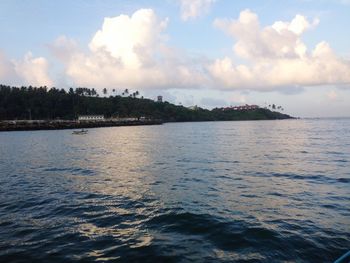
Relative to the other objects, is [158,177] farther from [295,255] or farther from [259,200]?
[295,255]

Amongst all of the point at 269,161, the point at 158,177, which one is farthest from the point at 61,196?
the point at 269,161

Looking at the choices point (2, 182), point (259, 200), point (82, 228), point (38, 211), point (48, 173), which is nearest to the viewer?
point (82, 228)

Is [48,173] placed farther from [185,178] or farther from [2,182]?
[185,178]

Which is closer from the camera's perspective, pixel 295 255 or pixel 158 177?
pixel 295 255

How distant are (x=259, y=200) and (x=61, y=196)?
11.7 metres

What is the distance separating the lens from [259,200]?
19.7 m

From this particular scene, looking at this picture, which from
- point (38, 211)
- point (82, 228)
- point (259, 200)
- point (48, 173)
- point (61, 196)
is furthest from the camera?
point (48, 173)

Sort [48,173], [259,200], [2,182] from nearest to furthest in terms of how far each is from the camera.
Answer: [259,200], [2,182], [48,173]

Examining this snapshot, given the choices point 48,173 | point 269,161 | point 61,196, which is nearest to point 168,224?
point 61,196

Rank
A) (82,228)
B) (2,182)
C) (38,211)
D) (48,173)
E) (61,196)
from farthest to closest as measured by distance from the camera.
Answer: (48,173) < (2,182) < (61,196) < (38,211) < (82,228)

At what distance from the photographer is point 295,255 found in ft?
39.5

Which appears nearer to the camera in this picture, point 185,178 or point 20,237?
point 20,237

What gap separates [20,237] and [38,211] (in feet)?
13.6

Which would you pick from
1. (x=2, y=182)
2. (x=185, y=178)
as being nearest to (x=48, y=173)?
(x=2, y=182)
